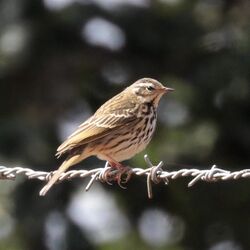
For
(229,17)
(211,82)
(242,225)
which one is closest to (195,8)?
(229,17)

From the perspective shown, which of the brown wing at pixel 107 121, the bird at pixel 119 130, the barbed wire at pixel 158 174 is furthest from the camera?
the brown wing at pixel 107 121

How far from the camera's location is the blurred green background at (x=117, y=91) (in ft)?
55.4

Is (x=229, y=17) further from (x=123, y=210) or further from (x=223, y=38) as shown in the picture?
(x=123, y=210)

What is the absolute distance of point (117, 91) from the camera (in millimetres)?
17250

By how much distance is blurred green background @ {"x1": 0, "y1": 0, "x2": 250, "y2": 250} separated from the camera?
665 inches

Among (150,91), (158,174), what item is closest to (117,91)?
(150,91)

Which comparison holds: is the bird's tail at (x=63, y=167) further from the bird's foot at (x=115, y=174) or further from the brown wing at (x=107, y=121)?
the bird's foot at (x=115, y=174)

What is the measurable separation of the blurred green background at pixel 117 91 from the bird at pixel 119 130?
12.2ft

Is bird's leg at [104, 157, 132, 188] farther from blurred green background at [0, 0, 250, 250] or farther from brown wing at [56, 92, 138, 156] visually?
blurred green background at [0, 0, 250, 250]

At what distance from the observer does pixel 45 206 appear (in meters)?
17.1

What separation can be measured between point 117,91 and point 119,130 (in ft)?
17.0

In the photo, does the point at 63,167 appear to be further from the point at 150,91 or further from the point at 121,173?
the point at 150,91

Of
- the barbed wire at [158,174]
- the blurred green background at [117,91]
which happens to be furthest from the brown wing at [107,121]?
the blurred green background at [117,91]

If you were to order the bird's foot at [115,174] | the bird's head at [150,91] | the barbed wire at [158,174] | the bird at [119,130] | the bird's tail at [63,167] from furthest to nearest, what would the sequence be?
the bird's head at [150,91] → the bird at [119,130] → the bird's foot at [115,174] → the bird's tail at [63,167] → the barbed wire at [158,174]
